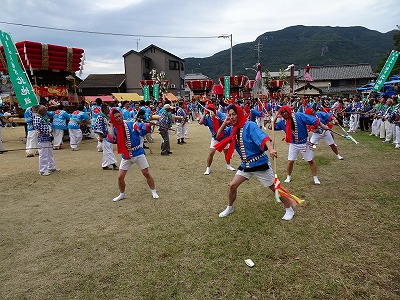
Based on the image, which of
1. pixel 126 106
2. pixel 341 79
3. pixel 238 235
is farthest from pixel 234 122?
pixel 341 79

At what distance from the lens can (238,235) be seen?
4.11m

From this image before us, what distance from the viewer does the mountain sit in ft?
270

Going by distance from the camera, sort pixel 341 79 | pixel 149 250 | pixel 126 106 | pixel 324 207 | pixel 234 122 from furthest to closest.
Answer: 1. pixel 341 79
2. pixel 126 106
3. pixel 324 207
4. pixel 234 122
5. pixel 149 250

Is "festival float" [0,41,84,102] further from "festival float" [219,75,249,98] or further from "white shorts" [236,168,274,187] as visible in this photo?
"festival float" [219,75,249,98]

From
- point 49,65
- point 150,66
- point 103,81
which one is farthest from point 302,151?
point 150,66

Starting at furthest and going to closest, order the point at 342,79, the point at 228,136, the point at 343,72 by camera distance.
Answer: the point at 343,72 → the point at 342,79 → the point at 228,136

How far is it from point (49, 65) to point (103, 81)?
105 feet

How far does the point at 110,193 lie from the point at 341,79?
48106 millimetres

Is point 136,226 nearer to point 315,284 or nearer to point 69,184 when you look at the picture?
point 315,284

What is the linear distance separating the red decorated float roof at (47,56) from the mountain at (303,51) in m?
64.1

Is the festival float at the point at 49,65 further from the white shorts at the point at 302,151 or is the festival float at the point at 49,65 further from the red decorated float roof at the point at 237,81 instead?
the red decorated float roof at the point at 237,81

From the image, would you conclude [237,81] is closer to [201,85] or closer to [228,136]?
[201,85]

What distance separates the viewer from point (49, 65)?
13.6 metres

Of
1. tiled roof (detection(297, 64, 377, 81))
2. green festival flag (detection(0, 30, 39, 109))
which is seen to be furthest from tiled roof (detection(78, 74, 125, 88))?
green festival flag (detection(0, 30, 39, 109))
